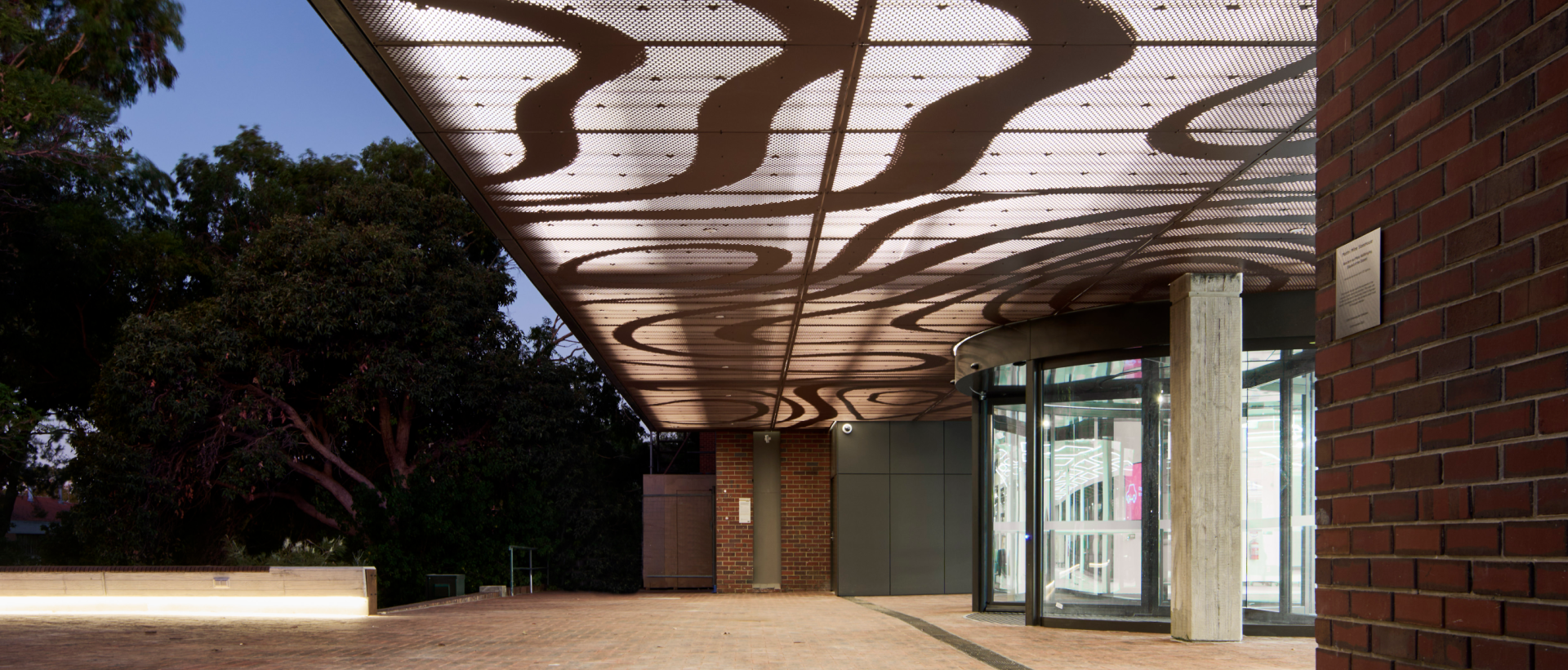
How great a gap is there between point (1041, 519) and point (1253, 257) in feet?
11.0

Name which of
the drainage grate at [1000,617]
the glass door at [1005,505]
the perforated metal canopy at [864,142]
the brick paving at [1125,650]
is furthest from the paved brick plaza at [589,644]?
the perforated metal canopy at [864,142]

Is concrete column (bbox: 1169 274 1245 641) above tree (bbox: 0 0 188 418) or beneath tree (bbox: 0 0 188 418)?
beneath

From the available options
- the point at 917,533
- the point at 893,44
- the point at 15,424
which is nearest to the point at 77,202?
the point at 15,424

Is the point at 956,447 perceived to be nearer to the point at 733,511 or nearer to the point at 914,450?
the point at 914,450

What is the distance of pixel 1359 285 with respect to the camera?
2367 millimetres

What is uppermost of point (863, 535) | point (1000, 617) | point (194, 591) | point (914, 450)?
point (914, 450)

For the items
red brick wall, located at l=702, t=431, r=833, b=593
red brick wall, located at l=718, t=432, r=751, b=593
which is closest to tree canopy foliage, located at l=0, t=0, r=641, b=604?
red brick wall, located at l=718, t=432, r=751, b=593

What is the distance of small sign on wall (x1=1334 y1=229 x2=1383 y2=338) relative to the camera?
229 cm

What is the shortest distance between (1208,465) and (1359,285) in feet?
23.6

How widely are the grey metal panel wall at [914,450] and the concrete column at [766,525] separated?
142 inches

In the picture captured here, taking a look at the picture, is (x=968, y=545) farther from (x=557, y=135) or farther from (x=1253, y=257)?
(x=557, y=135)

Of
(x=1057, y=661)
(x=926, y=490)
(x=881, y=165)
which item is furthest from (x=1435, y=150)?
(x=926, y=490)

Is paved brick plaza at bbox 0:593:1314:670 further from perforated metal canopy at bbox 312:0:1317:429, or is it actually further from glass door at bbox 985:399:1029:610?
perforated metal canopy at bbox 312:0:1317:429

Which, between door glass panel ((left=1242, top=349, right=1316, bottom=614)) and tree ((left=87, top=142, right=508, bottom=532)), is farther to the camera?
tree ((left=87, top=142, right=508, bottom=532))
